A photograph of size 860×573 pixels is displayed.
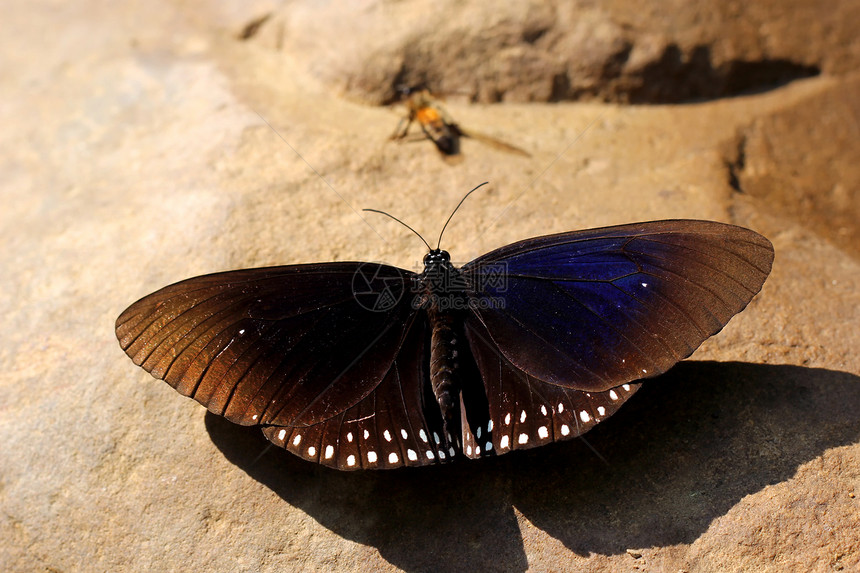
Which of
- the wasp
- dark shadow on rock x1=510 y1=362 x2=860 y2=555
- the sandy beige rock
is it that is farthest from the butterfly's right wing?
the sandy beige rock

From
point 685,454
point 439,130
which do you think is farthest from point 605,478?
point 439,130

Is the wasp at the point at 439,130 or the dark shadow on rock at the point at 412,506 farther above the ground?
the wasp at the point at 439,130

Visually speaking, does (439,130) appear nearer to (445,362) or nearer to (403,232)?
(403,232)

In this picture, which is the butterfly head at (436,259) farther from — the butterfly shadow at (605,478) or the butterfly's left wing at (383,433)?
the butterfly shadow at (605,478)

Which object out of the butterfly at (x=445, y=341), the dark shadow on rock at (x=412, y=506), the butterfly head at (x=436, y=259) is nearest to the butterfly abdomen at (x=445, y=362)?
the butterfly at (x=445, y=341)

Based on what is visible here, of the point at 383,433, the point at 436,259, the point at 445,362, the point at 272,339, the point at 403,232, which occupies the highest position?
the point at 403,232

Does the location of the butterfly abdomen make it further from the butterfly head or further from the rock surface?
the rock surface
